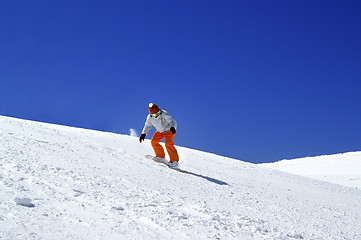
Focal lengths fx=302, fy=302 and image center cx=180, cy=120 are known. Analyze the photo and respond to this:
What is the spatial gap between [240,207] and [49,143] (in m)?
3.98

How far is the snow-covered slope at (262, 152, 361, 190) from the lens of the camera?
1487cm

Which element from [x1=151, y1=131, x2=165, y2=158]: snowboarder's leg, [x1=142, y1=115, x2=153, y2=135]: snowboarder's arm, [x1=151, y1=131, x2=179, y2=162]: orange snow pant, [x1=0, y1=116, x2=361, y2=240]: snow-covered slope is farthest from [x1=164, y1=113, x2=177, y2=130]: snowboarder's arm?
[x1=0, y1=116, x2=361, y2=240]: snow-covered slope

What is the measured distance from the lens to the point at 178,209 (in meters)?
3.52

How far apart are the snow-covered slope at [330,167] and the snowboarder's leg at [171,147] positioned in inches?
396

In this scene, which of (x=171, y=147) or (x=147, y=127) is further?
(x=147, y=127)

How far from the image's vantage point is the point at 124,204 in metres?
3.33

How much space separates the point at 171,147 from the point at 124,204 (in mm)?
3948

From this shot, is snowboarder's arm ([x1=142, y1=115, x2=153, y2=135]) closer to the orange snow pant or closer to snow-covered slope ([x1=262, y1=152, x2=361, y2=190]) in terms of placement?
the orange snow pant

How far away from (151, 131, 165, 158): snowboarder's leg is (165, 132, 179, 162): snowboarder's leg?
0.18 m

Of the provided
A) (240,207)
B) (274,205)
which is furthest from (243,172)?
(240,207)

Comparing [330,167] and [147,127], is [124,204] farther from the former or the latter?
[330,167]

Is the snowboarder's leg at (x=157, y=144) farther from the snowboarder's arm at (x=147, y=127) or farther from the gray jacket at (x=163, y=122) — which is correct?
the snowboarder's arm at (x=147, y=127)

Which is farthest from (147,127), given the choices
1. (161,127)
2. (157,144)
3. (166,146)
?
(166,146)

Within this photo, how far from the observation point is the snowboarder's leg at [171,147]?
7.14 metres
